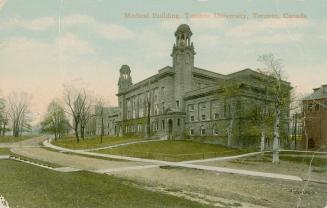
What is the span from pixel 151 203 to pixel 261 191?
5781mm

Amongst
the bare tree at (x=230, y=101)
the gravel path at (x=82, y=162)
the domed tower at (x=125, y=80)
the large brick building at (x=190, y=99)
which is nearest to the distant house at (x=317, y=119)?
the large brick building at (x=190, y=99)

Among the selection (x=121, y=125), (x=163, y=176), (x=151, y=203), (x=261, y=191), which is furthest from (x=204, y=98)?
(x=151, y=203)

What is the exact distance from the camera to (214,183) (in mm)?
15133

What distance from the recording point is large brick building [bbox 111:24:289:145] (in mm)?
44438

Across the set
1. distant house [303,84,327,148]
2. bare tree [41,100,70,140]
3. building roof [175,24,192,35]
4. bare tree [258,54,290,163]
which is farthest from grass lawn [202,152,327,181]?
bare tree [41,100,70,140]

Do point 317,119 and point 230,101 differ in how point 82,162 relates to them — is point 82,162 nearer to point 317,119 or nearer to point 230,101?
point 230,101

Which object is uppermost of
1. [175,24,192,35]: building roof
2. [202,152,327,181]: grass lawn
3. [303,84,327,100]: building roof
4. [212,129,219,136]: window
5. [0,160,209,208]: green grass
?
[175,24,192,35]: building roof

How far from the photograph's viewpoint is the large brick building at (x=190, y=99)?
44.4 metres

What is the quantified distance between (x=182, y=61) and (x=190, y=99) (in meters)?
7.10

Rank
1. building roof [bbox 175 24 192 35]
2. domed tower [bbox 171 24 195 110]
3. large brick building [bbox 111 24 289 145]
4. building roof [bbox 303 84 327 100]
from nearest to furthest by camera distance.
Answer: building roof [bbox 303 84 327 100] < large brick building [bbox 111 24 289 145] < building roof [bbox 175 24 192 35] < domed tower [bbox 171 24 195 110]

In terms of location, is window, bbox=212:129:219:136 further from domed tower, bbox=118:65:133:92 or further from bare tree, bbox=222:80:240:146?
domed tower, bbox=118:65:133:92

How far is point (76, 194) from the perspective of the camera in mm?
11148

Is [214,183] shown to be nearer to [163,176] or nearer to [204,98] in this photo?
[163,176]

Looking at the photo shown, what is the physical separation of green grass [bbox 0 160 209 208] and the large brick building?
32.3 metres
